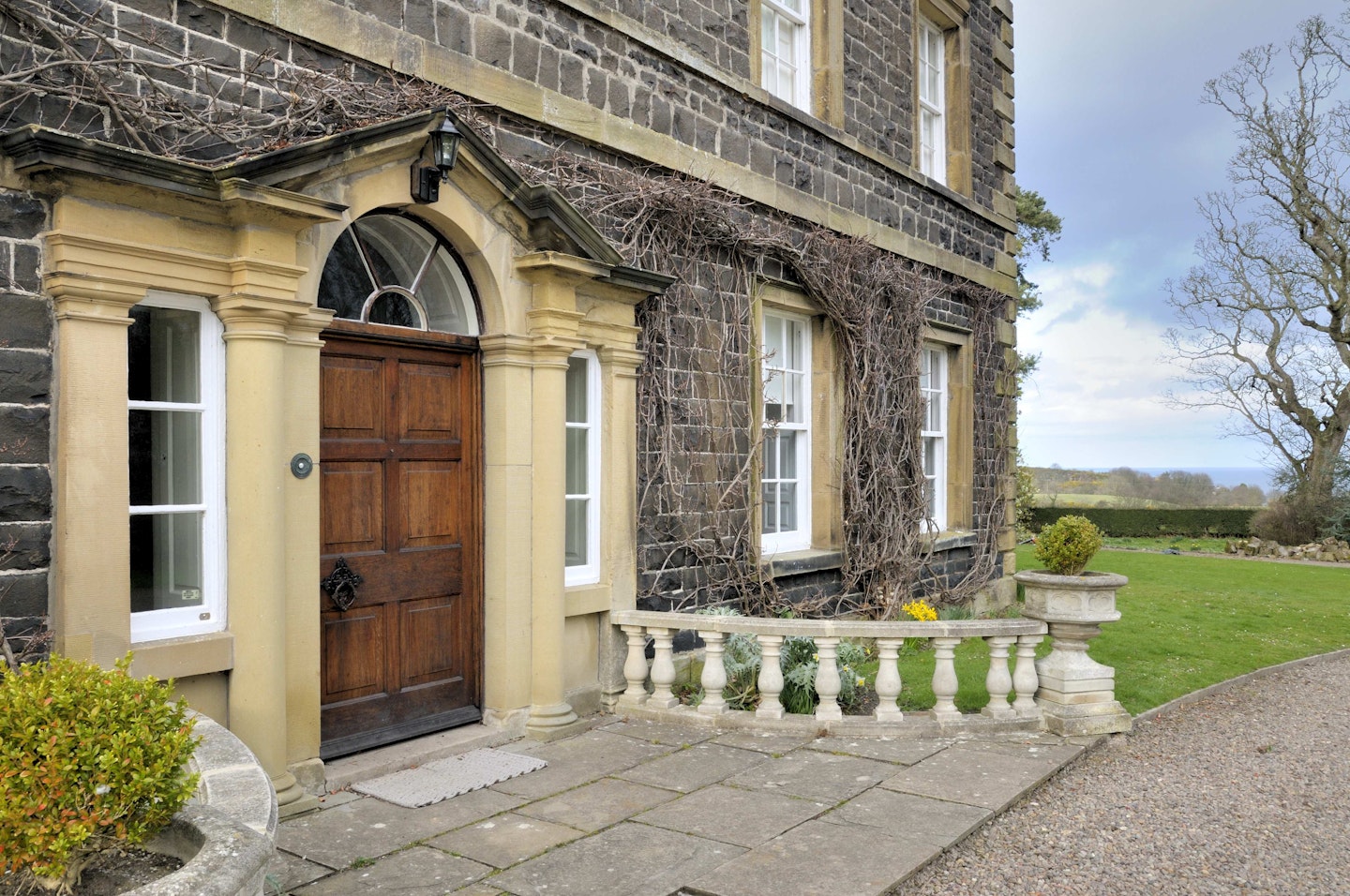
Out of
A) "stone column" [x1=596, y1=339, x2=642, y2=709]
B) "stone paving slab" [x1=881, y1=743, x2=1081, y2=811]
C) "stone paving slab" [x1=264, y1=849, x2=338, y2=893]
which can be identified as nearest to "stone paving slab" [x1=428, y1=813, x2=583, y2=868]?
"stone paving slab" [x1=264, y1=849, x2=338, y2=893]

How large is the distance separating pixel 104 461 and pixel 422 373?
1.95 metres

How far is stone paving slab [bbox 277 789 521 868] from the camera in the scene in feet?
14.1

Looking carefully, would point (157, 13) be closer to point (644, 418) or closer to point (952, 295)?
point (644, 418)

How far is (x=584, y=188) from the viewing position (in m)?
6.75

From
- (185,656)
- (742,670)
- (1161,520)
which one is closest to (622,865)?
(185,656)

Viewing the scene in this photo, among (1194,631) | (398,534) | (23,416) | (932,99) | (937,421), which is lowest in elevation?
(1194,631)

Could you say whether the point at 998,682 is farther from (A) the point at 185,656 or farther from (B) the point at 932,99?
(B) the point at 932,99

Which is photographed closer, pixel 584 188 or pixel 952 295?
pixel 584 188

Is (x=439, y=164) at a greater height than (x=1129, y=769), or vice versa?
(x=439, y=164)

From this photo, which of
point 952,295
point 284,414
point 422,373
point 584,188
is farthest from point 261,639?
point 952,295

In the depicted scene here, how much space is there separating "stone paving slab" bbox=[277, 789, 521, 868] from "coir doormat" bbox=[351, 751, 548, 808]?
0.19ft

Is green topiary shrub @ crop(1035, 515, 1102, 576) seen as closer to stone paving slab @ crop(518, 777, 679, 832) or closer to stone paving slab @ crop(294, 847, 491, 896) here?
stone paving slab @ crop(518, 777, 679, 832)

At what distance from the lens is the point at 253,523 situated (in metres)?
4.68

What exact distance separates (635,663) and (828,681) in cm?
128
